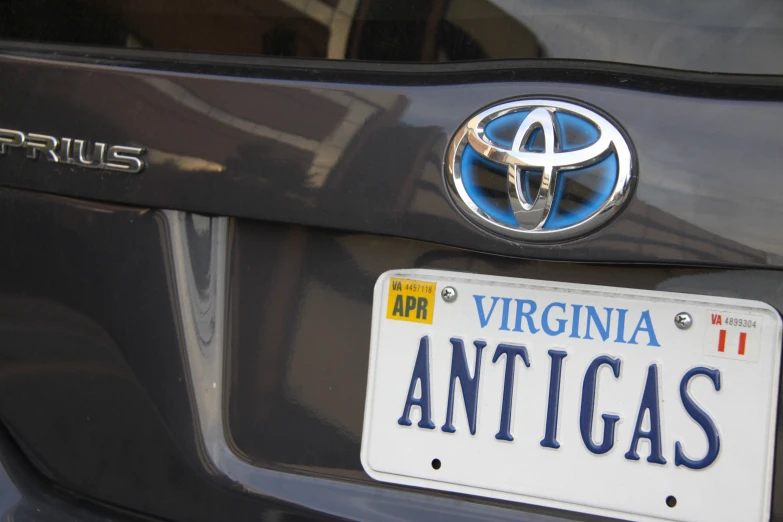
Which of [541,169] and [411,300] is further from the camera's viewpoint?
[411,300]

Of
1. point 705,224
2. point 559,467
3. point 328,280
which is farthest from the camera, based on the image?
point 328,280

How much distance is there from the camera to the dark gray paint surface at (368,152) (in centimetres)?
122

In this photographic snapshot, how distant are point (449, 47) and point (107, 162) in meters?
0.60

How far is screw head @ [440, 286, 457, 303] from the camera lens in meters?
1.37

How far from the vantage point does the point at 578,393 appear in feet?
4.33

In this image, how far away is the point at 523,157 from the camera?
126cm

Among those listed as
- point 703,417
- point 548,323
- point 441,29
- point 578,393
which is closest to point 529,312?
point 548,323

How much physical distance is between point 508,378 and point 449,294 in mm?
158

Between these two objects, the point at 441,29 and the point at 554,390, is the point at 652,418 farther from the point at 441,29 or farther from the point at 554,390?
the point at 441,29

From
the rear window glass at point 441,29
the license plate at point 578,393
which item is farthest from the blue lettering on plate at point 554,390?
the rear window glass at point 441,29

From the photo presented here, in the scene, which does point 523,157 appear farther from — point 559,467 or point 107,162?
point 107,162

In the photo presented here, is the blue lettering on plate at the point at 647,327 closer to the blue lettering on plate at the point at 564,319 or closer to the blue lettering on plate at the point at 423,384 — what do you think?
the blue lettering on plate at the point at 564,319

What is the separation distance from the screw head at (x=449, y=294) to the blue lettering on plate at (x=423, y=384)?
0.07m

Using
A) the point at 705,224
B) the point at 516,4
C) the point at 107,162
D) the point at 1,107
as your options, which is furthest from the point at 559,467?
the point at 1,107
